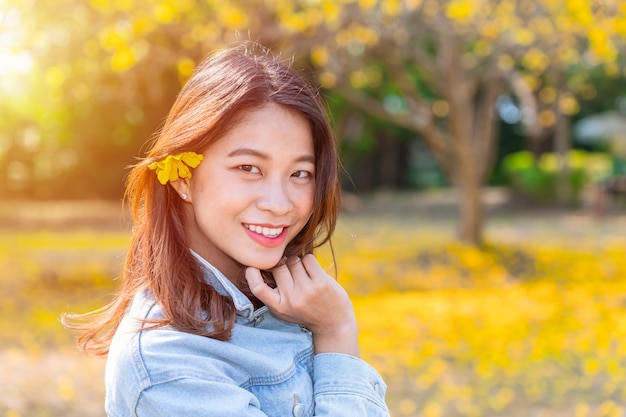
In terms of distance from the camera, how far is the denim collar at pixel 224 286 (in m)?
1.57

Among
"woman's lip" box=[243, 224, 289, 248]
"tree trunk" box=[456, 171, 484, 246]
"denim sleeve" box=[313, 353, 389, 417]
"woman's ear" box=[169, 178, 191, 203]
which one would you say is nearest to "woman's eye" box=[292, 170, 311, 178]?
"woman's lip" box=[243, 224, 289, 248]

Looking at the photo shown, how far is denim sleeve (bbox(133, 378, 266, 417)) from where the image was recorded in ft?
4.48

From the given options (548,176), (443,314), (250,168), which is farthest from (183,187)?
(548,176)

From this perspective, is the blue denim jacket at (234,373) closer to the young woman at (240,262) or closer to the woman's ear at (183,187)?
the young woman at (240,262)

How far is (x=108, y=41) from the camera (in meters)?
6.61

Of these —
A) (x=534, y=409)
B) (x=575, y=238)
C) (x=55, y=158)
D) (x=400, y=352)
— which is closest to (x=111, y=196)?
(x=55, y=158)

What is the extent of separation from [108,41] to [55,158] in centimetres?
1662

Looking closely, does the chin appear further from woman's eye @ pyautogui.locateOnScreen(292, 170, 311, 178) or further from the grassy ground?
the grassy ground

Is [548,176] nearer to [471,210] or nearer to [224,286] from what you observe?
[471,210]

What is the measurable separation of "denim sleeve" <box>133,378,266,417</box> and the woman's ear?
416 mm

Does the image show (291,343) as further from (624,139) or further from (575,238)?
(624,139)

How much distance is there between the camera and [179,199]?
1.67 metres

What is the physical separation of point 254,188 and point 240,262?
0.56ft

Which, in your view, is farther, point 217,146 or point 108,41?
point 108,41
